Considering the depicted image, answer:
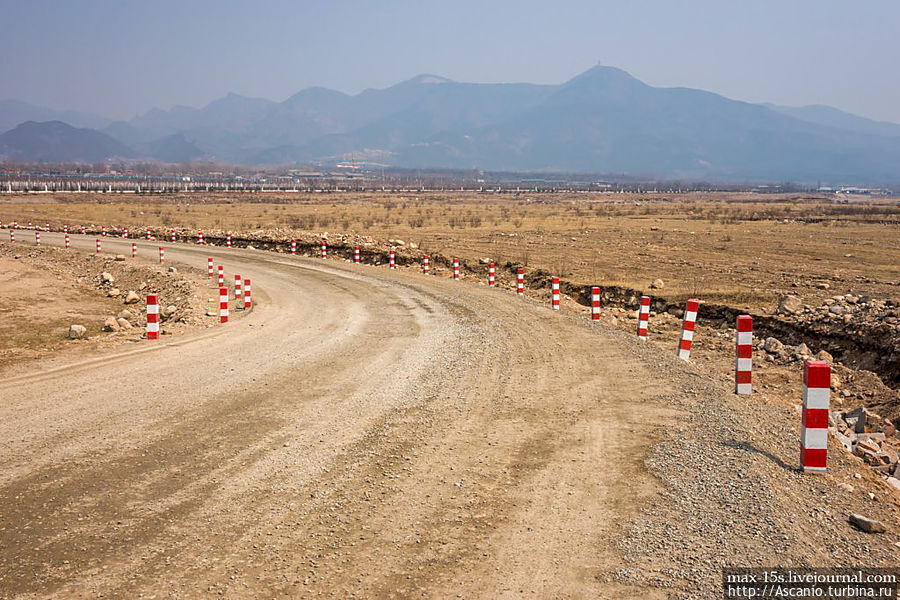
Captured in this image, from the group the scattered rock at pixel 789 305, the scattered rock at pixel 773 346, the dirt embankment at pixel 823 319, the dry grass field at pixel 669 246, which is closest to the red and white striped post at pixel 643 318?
the scattered rock at pixel 773 346

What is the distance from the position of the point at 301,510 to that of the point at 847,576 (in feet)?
13.9

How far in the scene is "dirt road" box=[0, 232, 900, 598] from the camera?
5320 millimetres

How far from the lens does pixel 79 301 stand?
22.8 metres

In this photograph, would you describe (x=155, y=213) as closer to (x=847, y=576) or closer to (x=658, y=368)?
(x=658, y=368)

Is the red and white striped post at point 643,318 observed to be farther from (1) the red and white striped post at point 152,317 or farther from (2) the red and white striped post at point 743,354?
(1) the red and white striped post at point 152,317

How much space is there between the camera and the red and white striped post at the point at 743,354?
10.8 m

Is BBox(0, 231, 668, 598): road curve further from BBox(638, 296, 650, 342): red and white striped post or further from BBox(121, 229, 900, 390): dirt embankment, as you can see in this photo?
BBox(121, 229, 900, 390): dirt embankment

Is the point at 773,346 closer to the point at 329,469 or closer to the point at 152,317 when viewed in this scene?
the point at 329,469

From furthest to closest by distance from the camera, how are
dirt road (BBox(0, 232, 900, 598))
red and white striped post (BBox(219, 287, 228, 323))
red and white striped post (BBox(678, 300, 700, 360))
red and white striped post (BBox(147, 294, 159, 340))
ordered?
red and white striped post (BBox(219, 287, 228, 323))
red and white striped post (BBox(147, 294, 159, 340))
red and white striped post (BBox(678, 300, 700, 360))
dirt road (BBox(0, 232, 900, 598))

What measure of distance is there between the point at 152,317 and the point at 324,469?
29.1 feet

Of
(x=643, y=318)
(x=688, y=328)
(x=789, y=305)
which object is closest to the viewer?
(x=688, y=328)

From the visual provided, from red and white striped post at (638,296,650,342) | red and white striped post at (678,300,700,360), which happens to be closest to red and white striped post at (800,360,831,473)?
red and white striped post at (678,300,700,360)

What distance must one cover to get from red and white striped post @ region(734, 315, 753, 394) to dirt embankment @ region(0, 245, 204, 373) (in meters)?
11.2

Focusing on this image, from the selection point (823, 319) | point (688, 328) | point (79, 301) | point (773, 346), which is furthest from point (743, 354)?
point (79, 301)
